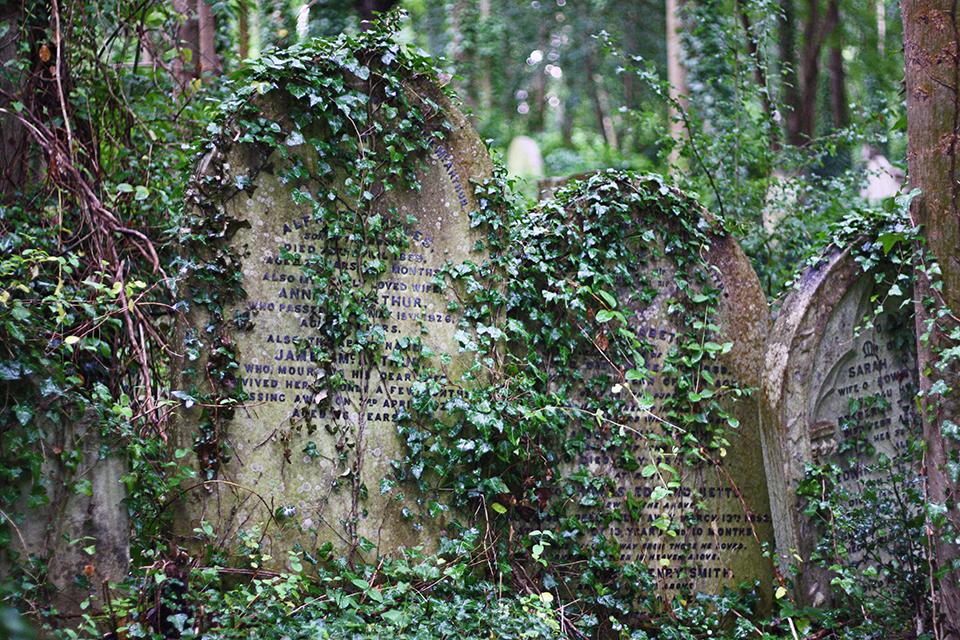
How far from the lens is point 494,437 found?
3957mm

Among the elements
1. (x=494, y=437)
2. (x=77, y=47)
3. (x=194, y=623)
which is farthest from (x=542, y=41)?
(x=194, y=623)

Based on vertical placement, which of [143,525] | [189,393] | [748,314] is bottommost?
[143,525]

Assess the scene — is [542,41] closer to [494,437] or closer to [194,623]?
[494,437]

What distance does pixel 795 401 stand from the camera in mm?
4227

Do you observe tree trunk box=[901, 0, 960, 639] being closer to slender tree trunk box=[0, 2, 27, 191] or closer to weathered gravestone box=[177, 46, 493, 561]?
weathered gravestone box=[177, 46, 493, 561]

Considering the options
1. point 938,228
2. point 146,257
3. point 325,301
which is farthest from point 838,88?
point 146,257

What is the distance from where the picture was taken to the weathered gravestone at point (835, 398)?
13.6 ft

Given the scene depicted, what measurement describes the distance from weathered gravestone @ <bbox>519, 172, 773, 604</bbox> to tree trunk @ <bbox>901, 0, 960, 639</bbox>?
94 centimetres

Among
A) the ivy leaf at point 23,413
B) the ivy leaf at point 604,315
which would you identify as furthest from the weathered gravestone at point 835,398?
the ivy leaf at point 23,413

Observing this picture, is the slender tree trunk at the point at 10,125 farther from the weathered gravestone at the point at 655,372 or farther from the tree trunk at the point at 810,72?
the tree trunk at the point at 810,72

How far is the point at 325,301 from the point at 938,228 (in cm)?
343

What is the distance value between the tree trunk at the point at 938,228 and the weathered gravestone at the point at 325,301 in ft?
8.33

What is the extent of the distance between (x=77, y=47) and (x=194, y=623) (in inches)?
153

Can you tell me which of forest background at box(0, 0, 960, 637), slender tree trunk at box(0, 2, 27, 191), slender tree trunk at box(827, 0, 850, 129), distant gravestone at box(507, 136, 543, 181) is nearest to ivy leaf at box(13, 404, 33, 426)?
forest background at box(0, 0, 960, 637)
